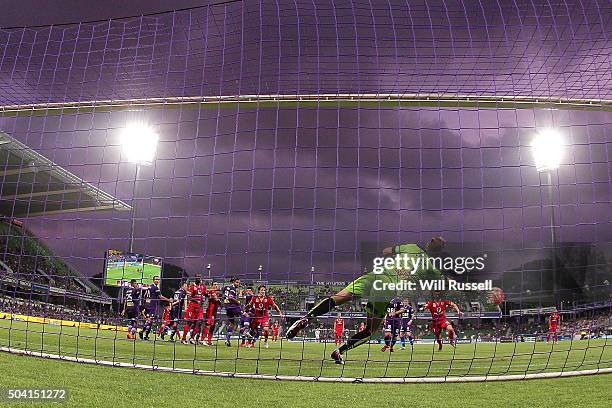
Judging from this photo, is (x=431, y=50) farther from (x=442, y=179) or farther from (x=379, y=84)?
(x=442, y=179)

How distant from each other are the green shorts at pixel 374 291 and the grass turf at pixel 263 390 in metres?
1.54

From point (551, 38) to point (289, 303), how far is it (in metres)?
5.81

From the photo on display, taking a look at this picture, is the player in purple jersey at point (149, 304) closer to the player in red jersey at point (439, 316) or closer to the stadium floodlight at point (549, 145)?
the player in red jersey at point (439, 316)

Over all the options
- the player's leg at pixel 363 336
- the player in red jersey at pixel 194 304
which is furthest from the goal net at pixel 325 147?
the player in red jersey at pixel 194 304

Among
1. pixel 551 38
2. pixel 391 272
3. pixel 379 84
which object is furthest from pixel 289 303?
pixel 551 38

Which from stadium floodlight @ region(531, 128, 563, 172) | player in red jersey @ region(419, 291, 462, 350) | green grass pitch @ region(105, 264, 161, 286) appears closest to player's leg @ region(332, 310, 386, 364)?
green grass pitch @ region(105, 264, 161, 286)

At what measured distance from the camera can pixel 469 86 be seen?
748cm

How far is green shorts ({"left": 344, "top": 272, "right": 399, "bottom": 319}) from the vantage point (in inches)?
271

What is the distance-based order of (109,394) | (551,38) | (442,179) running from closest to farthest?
(109,394), (442,179), (551,38)

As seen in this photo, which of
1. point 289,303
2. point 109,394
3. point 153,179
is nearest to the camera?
point 109,394

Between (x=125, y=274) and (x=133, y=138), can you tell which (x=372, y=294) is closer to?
(x=125, y=274)

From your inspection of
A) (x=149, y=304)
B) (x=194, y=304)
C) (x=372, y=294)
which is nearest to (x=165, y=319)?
(x=149, y=304)

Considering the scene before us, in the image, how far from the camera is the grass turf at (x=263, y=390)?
439cm

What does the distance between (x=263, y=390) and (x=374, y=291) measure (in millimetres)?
2620
